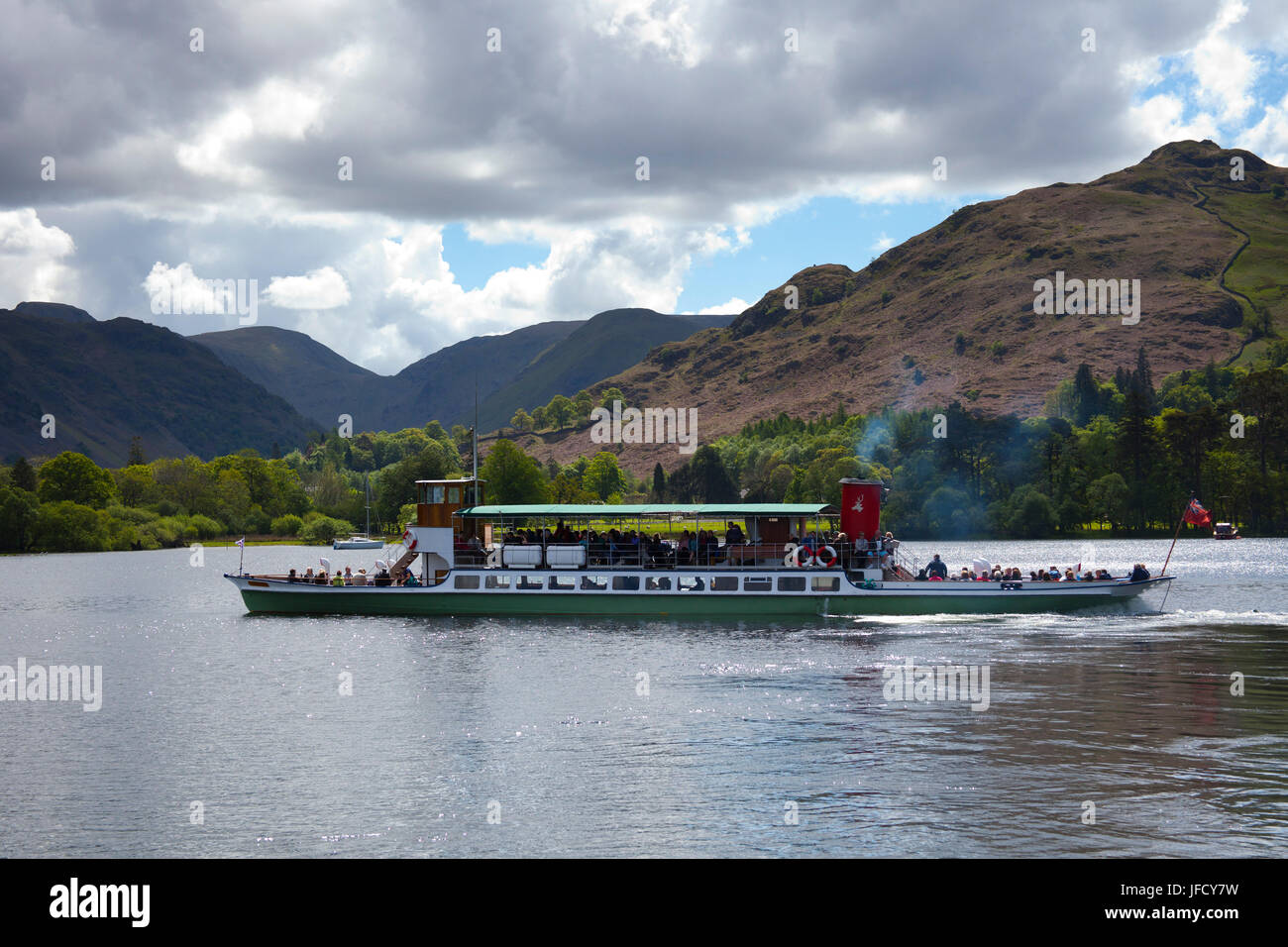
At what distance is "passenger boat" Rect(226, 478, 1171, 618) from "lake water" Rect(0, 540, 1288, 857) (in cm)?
204

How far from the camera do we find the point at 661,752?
126 feet

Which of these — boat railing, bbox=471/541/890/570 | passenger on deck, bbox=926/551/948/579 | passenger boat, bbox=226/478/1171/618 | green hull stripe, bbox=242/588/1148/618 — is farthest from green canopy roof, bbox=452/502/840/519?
green hull stripe, bbox=242/588/1148/618

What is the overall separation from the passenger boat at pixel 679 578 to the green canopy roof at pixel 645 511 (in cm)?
11

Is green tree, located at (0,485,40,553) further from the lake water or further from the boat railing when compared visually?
the boat railing

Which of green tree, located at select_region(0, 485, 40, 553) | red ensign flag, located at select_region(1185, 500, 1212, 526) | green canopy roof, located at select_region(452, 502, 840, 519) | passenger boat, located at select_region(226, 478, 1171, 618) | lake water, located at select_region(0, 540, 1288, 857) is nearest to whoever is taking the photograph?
lake water, located at select_region(0, 540, 1288, 857)

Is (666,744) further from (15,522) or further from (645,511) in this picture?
(15,522)

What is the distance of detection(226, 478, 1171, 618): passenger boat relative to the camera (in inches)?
2936

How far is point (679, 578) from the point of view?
77625 millimetres

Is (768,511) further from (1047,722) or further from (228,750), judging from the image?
(228,750)

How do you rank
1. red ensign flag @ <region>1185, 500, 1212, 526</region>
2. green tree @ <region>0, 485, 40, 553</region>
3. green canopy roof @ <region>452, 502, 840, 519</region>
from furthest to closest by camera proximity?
green tree @ <region>0, 485, 40, 553</region> → green canopy roof @ <region>452, 502, 840, 519</region> → red ensign flag @ <region>1185, 500, 1212, 526</region>

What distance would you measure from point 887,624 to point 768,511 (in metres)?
10.6

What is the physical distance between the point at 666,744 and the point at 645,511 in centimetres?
3787

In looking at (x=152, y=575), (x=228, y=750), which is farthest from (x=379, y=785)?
(x=152, y=575)
